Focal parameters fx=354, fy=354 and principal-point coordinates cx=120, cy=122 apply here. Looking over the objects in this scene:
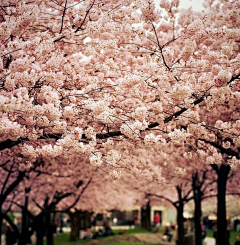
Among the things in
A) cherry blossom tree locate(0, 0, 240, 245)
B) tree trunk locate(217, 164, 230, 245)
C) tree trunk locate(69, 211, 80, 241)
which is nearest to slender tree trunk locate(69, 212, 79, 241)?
tree trunk locate(69, 211, 80, 241)

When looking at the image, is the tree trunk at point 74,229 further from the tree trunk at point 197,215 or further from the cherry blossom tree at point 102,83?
the cherry blossom tree at point 102,83

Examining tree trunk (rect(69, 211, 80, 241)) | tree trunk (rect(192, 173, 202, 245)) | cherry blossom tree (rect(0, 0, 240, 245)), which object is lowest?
tree trunk (rect(69, 211, 80, 241))

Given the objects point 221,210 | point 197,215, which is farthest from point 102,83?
point 197,215

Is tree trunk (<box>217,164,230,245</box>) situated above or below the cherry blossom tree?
below

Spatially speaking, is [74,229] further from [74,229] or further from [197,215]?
[197,215]

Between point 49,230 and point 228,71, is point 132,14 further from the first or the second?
point 49,230

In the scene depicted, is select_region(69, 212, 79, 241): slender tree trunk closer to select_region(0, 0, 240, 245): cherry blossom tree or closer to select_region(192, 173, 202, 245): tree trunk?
select_region(192, 173, 202, 245): tree trunk

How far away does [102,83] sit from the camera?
24.4 feet

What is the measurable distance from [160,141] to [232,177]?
1568cm

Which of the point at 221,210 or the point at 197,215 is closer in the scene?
the point at 221,210

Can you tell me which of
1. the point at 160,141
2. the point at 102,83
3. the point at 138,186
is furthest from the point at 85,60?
the point at 138,186

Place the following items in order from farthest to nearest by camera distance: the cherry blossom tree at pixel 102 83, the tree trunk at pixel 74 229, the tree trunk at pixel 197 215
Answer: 1. the tree trunk at pixel 74 229
2. the tree trunk at pixel 197 215
3. the cherry blossom tree at pixel 102 83

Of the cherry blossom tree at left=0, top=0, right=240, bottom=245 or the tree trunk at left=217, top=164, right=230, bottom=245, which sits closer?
the cherry blossom tree at left=0, top=0, right=240, bottom=245

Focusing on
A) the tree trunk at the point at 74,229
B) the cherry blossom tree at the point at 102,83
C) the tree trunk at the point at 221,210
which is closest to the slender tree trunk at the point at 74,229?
the tree trunk at the point at 74,229
